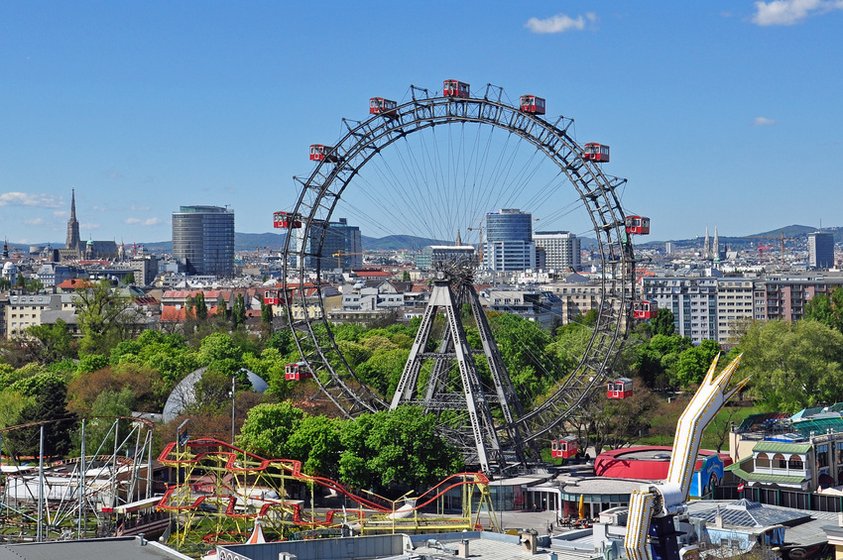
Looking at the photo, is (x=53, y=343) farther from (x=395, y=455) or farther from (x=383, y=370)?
(x=395, y=455)

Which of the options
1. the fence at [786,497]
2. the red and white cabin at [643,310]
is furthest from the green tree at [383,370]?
the fence at [786,497]

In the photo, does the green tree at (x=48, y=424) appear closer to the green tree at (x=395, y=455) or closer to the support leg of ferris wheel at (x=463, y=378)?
the green tree at (x=395, y=455)

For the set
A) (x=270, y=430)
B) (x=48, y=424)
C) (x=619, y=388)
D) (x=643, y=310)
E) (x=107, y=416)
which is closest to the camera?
(x=619, y=388)

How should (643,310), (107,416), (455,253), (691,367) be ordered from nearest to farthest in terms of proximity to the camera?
(643,310)
(107,416)
(455,253)
(691,367)

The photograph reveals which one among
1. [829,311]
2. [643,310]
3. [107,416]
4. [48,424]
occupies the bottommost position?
[48,424]

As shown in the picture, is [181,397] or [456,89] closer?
[456,89]

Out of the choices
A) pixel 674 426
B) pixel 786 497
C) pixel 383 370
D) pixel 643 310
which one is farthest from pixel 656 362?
pixel 786 497

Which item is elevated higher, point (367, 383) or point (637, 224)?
point (637, 224)

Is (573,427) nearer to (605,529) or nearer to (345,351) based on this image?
(345,351)
